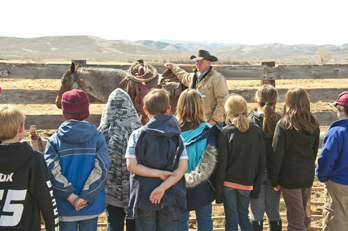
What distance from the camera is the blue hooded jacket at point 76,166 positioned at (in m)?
2.13

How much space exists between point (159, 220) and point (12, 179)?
116 centimetres

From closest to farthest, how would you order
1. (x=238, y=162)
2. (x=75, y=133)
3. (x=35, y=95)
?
(x=75, y=133) < (x=238, y=162) < (x=35, y=95)

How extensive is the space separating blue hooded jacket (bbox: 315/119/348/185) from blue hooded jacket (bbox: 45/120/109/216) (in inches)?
79.5

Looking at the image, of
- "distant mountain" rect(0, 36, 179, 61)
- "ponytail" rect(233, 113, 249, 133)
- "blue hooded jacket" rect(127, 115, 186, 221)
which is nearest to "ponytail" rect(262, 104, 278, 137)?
"ponytail" rect(233, 113, 249, 133)

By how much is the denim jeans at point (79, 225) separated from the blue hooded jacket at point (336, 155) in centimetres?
215

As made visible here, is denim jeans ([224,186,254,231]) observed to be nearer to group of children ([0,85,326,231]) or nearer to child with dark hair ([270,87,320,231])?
group of children ([0,85,326,231])

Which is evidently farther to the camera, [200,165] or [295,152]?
[295,152]

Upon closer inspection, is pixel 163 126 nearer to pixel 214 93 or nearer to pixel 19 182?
pixel 19 182

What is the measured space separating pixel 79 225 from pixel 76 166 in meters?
0.50

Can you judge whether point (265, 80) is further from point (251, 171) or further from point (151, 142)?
point (151, 142)

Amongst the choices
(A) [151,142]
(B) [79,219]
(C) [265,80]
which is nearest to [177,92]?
(C) [265,80]

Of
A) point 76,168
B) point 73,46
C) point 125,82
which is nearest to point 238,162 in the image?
point 76,168

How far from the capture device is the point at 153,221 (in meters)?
2.29

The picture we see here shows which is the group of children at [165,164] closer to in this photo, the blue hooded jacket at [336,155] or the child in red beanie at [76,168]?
the child in red beanie at [76,168]
